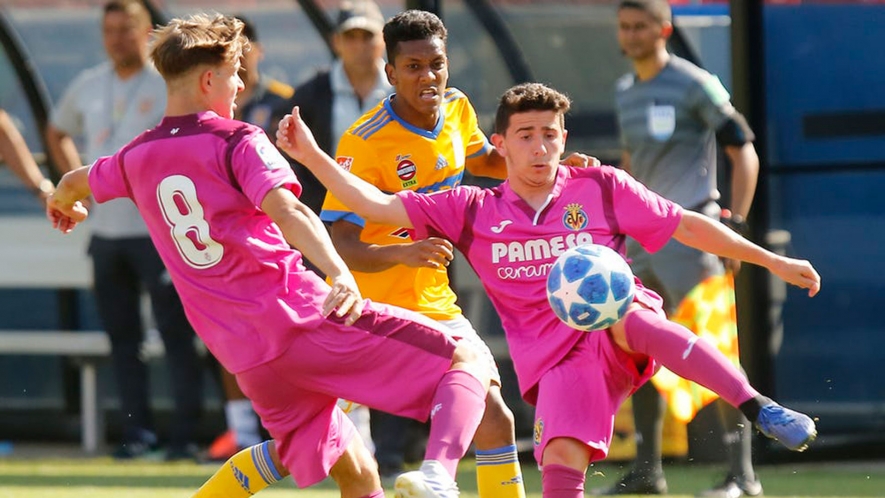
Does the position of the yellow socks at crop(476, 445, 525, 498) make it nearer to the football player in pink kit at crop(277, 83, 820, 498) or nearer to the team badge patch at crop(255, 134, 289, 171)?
the football player in pink kit at crop(277, 83, 820, 498)

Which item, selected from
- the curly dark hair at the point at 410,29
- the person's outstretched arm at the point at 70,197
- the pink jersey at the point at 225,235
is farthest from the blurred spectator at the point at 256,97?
the pink jersey at the point at 225,235

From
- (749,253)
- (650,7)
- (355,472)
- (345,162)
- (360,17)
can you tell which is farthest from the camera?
(360,17)

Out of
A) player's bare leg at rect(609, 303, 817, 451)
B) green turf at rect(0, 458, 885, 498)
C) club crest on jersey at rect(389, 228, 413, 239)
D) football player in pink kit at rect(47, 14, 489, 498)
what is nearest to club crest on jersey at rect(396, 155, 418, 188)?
club crest on jersey at rect(389, 228, 413, 239)

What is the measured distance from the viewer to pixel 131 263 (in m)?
9.12

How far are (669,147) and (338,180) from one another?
2.81 meters

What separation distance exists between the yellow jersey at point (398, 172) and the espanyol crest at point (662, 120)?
1.96 metres

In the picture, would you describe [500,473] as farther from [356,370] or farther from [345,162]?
[345,162]

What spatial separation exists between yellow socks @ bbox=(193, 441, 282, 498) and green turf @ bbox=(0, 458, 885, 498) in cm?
178

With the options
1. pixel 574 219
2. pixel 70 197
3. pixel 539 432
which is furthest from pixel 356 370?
pixel 70 197

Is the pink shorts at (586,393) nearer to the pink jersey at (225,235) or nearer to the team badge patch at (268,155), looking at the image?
the pink jersey at (225,235)

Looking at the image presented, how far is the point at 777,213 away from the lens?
351 inches

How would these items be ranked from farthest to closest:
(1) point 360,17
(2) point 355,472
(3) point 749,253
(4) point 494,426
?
1. (1) point 360,17
2. (4) point 494,426
3. (3) point 749,253
4. (2) point 355,472

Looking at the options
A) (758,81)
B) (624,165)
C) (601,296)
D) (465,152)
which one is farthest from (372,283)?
(758,81)

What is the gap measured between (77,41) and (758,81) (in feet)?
13.9
